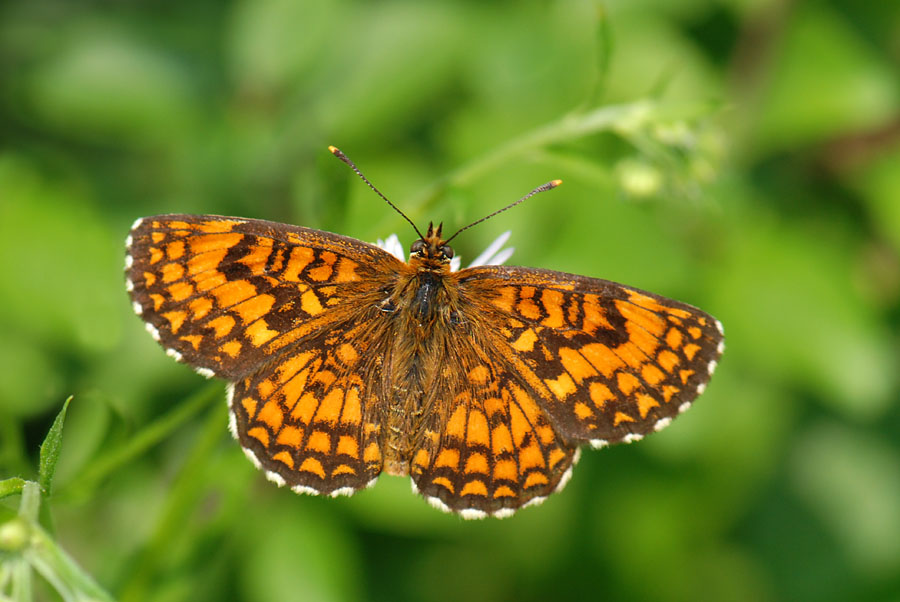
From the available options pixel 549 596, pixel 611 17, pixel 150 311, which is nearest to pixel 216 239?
pixel 150 311

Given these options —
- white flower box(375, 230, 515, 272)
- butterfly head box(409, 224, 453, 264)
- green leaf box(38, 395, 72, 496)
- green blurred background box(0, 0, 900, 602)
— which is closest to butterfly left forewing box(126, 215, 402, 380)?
butterfly head box(409, 224, 453, 264)

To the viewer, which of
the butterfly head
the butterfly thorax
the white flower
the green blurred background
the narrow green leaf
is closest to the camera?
the narrow green leaf

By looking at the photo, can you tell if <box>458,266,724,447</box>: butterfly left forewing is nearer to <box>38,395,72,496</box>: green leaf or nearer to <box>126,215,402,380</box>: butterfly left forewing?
<box>126,215,402,380</box>: butterfly left forewing

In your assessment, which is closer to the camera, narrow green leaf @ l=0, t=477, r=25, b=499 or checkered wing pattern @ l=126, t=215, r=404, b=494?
narrow green leaf @ l=0, t=477, r=25, b=499

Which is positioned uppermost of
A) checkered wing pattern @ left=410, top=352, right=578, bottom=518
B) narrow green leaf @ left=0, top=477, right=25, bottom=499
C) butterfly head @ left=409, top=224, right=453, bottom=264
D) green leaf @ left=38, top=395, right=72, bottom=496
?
butterfly head @ left=409, top=224, right=453, bottom=264

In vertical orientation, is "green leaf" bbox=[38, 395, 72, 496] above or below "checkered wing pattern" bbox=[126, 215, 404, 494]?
below

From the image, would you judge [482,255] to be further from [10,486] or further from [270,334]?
[10,486]

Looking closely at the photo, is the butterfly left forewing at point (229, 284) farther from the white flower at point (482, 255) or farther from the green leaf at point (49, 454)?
the green leaf at point (49, 454)

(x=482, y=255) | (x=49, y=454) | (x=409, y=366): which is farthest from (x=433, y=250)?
(x=49, y=454)
